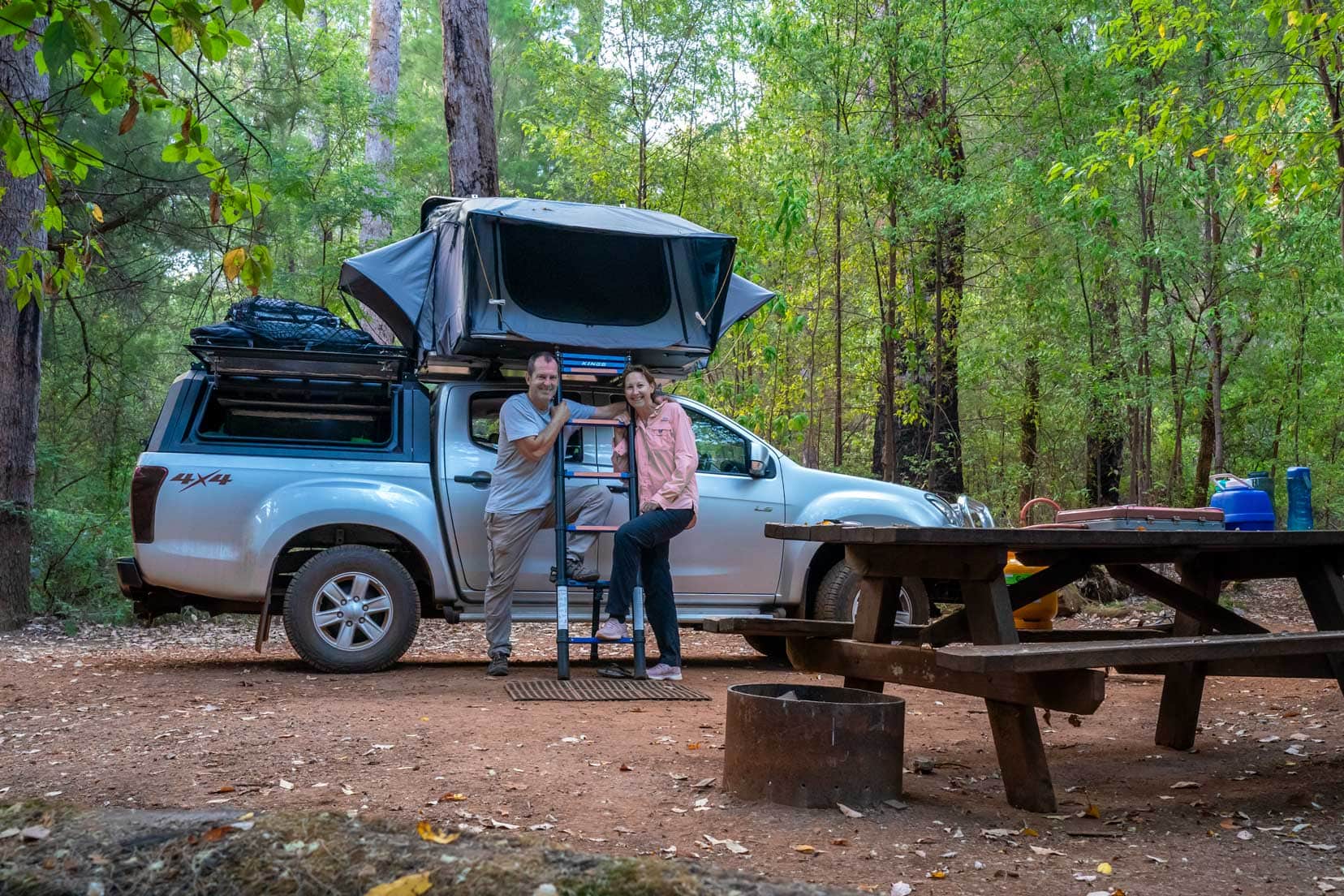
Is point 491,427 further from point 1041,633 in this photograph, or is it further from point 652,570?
point 1041,633

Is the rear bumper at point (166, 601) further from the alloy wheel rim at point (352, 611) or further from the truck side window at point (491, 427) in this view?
the truck side window at point (491, 427)

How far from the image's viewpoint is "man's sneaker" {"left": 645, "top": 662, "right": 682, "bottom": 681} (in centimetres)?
746

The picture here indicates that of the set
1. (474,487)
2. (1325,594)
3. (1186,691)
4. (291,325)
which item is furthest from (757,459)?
(1325,594)

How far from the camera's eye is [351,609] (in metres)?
7.55

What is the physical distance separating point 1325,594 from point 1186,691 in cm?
76

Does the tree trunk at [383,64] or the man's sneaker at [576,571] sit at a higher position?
the tree trunk at [383,64]

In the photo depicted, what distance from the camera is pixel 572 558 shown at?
7.71 metres


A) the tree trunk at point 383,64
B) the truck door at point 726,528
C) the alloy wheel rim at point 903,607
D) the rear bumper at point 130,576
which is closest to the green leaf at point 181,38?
the rear bumper at point 130,576

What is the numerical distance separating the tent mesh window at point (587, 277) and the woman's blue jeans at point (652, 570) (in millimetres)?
1578

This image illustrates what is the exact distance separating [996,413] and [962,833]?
15.9 m

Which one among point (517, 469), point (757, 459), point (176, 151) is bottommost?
point (517, 469)

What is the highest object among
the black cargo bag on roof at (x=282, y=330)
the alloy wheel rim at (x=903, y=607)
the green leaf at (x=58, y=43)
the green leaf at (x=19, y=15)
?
the green leaf at (x=19, y=15)

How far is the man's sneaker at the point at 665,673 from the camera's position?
746 cm

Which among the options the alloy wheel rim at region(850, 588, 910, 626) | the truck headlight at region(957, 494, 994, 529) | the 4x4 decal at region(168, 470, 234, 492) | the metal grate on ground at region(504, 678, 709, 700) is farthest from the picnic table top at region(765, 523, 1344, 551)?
the 4x4 decal at region(168, 470, 234, 492)
